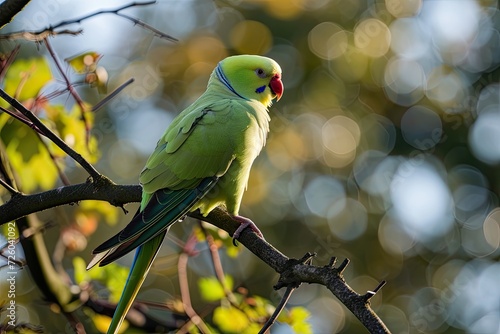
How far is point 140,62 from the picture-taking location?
8.83 meters

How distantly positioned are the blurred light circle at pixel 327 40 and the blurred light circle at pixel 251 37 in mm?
575

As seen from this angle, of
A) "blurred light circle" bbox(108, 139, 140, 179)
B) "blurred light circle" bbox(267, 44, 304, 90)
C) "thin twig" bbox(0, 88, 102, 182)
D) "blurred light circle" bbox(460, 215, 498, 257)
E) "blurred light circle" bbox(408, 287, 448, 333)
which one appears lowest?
"thin twig" bbox(0, 88, 102, 182)

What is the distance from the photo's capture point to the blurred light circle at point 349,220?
8.20 meters

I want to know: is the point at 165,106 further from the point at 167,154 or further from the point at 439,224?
the point at 167,154

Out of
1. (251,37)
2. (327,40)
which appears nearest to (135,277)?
(251,37)

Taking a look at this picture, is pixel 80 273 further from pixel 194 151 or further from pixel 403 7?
pixel 403 7

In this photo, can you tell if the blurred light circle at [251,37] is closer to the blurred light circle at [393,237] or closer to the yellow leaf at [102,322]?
the blurred light circle at [393,237]

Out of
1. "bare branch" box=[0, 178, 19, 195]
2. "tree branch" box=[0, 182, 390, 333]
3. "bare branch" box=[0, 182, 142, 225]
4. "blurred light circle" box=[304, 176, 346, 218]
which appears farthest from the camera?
"blurred light circle" box=[304, 176, 346, 218]

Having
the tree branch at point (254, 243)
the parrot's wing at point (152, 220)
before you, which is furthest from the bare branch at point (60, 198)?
the parrot's wing at point (152, 220)

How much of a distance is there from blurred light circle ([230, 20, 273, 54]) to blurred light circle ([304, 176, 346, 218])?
1.80 metres

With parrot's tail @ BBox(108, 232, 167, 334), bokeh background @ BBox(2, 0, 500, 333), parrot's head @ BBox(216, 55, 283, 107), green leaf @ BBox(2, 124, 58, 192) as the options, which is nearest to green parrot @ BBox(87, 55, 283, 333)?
parrot's tail @ BBox(108, 232, 167, 334)

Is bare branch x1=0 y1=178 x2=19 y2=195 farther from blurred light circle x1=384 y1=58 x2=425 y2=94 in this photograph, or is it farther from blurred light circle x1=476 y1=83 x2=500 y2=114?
blurred light circle x1=476 y1=83 x2=500 y2=114

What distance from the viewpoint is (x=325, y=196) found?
841 cm

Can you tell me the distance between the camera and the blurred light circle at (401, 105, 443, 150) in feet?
27.9
